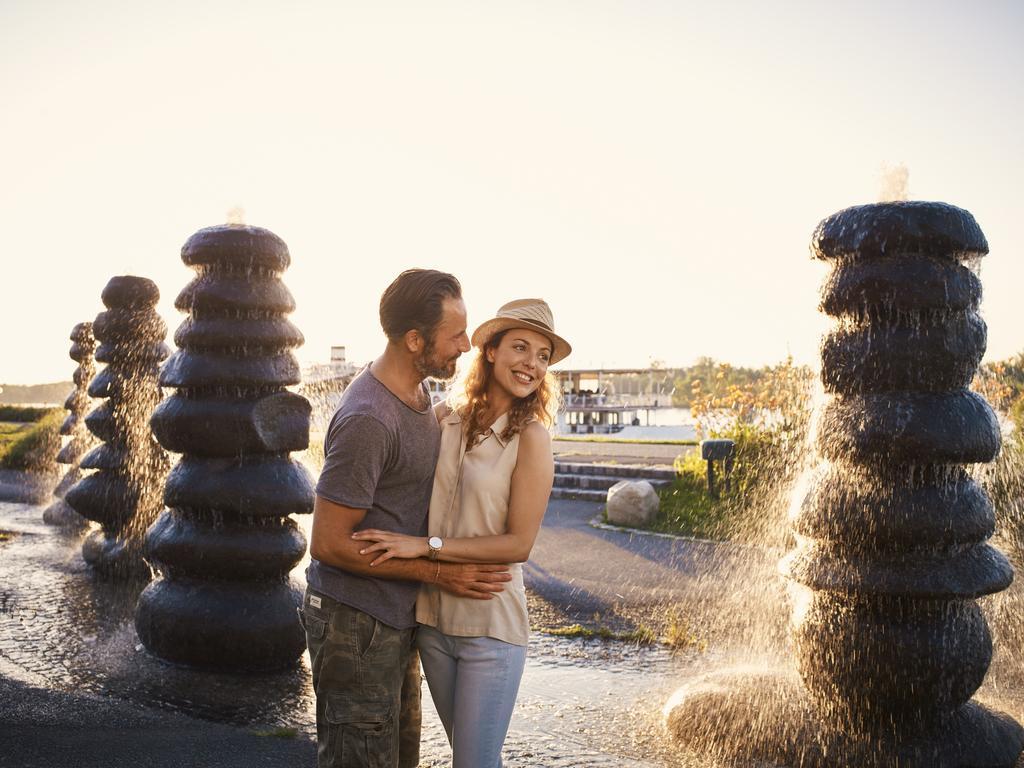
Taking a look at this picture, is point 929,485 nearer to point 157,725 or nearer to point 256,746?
point 256,746

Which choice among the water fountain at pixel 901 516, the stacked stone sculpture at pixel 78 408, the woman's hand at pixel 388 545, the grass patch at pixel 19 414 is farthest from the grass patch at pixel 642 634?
the grass patch at pixel 19 414

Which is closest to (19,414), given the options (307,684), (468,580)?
(307,684)

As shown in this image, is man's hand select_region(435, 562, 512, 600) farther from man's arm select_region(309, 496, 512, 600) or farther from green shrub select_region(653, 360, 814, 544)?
green shrub select_region(653, 360, 814, 544)

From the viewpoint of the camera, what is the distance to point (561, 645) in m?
6.95

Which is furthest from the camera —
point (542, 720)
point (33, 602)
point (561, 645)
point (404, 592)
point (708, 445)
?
point (708, 445)

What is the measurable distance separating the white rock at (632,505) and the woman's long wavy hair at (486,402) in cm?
948

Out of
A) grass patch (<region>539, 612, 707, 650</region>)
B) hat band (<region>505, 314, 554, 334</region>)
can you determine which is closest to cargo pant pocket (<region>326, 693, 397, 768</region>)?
hat band (<region>505, 314, 554, 334</region>)

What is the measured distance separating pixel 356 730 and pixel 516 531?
34.9 inches

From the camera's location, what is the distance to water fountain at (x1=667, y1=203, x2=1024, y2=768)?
14.3 ft

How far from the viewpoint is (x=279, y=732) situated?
4.72 meters

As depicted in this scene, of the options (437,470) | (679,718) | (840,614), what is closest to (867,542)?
(840,614)

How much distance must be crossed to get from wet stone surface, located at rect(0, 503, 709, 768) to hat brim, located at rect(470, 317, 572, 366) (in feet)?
7.64

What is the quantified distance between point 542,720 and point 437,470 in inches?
105

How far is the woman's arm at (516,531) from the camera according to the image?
2945 mm
